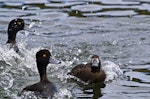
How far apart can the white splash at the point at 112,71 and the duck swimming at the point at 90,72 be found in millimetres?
178

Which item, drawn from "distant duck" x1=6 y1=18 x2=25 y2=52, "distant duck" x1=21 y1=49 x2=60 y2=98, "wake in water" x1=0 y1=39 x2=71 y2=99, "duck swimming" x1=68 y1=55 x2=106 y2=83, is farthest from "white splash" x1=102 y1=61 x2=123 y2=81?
"distant duck" x1=6 y1=18 x2=25 y2=52

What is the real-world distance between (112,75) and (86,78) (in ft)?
1.95

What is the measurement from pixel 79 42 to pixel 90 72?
2921 mm

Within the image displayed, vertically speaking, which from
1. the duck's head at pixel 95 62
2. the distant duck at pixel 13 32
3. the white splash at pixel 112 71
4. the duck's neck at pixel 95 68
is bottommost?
the white splash at pixel 112 71

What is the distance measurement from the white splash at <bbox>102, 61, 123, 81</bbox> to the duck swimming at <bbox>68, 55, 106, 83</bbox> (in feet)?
0.58

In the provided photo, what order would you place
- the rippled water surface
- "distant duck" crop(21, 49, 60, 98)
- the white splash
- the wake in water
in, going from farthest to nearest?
1. the white splash
2. the rippled water surface
3. the wake in water
4. "distant duck" crop(21, 49, 60, 98)

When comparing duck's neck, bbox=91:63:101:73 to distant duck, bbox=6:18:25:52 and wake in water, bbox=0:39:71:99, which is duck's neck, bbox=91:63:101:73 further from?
distant duck, bbox=6:18:25:52

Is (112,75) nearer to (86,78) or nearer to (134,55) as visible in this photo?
(86,78)

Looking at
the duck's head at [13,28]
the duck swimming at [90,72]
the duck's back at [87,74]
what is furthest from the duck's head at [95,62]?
the duck's head at [13,28]

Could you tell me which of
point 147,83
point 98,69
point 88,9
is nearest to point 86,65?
point 98,69

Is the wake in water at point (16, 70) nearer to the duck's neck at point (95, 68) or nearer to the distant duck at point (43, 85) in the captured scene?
the distant duck at point (43, 85)

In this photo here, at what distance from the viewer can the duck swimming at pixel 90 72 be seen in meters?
14.8

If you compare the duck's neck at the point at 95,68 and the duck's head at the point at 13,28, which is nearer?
the duck's neck at the point at 95,68

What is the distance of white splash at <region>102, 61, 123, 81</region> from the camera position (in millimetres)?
15104
